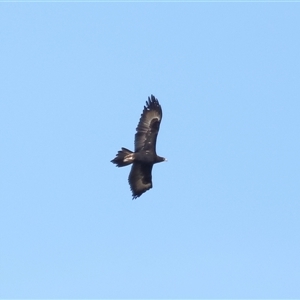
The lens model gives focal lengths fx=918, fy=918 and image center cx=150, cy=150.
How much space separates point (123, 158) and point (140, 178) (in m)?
2.19

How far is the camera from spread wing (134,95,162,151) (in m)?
Answer: 40.8

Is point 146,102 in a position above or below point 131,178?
above

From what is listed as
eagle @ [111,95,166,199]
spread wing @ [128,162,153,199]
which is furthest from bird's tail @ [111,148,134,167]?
spread wing @ [128,162,153,199]

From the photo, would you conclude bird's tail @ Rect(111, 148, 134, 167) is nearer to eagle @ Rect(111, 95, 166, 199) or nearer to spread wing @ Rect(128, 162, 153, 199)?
eagle @ Rect(111, 95, 166, 199)

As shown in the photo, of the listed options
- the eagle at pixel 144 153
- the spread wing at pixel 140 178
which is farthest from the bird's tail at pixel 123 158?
the spread wing at pixel 140 178

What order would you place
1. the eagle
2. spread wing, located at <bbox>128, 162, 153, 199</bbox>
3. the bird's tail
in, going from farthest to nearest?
1. spread wing, located at <bbox>128, 162, 153, 199</bbox>
2. the eagle
3. the bird's tail

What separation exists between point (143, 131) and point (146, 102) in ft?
5.03

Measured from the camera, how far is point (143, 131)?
40.9 metres

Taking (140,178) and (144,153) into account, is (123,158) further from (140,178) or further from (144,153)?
(140,178)

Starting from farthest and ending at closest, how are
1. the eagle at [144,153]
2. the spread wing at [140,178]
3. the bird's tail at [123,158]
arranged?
the spread wing at [140,178], the eagle at [144,153], the bird's tail at [123,158]

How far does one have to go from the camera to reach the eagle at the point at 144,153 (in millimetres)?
40500

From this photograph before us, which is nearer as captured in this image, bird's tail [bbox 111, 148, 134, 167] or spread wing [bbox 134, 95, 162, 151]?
bird's tail [bbox 111, 148, 134, 167]

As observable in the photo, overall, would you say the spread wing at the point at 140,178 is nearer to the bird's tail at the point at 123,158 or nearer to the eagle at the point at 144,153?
the eagle at the point at 144,153

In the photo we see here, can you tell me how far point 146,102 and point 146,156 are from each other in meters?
2.58
